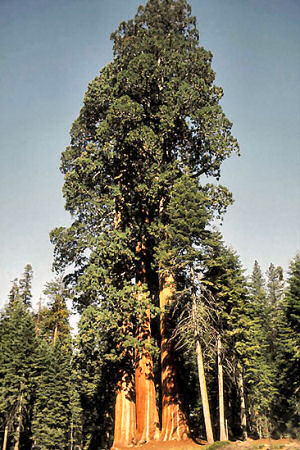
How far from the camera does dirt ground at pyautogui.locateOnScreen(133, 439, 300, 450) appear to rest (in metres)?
11.2

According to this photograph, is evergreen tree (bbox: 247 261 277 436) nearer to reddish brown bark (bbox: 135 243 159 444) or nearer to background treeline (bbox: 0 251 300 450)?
background treeline (bbox: 0 251 300 450)

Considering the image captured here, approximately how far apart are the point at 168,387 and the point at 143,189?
9176 mm

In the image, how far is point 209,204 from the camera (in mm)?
17703

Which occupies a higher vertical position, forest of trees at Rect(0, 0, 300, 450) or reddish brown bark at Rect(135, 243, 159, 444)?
forest of trees at Rect(0, 0, 300, 450)

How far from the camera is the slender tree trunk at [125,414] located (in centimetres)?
1606

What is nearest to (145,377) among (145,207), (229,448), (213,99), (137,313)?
(137,313)

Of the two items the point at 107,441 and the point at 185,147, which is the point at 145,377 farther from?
the point at 107,441

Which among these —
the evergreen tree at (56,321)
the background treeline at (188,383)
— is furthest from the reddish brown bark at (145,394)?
the evergreen tree at (56,321)

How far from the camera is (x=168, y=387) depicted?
53.0 feet

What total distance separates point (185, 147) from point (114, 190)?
196 inches

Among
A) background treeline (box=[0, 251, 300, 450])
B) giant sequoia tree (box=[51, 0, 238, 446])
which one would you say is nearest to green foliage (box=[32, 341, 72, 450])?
background treeline (box=[0, 251, 300, 450])

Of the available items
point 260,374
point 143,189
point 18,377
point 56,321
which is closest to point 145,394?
point 143,189

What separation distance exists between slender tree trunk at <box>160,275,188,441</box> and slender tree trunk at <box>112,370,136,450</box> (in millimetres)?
1566

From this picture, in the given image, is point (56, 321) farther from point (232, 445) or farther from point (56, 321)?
point (232, 445)
